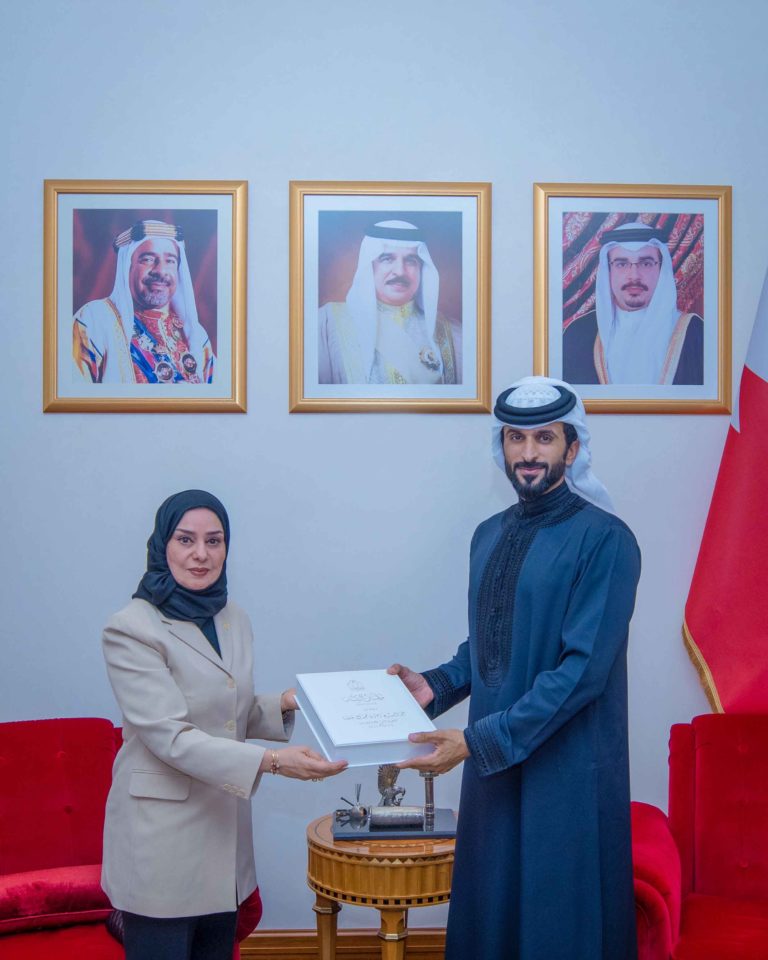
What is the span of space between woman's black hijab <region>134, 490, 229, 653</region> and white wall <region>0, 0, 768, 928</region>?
3.50 ft

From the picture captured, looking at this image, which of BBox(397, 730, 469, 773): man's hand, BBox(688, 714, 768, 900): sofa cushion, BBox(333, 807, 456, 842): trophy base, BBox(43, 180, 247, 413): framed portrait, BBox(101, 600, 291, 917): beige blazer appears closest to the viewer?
BBox(101, 600, 291, 917): beige blazer

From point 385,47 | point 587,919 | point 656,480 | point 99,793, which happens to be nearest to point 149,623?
point 99,793

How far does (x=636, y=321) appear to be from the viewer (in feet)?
12.3

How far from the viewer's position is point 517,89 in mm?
3738

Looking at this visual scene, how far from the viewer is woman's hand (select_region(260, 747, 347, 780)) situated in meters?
2.49

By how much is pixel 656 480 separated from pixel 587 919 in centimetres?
176

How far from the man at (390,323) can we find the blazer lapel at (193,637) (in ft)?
4.44

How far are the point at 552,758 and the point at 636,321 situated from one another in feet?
6.08

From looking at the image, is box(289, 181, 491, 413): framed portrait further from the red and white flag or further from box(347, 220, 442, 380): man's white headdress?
the red and white flag

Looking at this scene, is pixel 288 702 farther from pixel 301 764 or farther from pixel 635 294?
pixel 635 294

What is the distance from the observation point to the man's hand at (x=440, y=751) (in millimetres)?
2523

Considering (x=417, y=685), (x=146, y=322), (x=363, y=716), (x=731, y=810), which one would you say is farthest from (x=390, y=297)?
(x=731, y=810)

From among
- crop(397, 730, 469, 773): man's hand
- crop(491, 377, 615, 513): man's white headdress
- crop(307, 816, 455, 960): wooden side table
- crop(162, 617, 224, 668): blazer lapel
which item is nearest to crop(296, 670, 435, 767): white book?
crop(397, 730, 469, 773): man's hand

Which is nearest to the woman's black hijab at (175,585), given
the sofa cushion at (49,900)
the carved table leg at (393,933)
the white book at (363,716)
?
the white book at (363,716)
